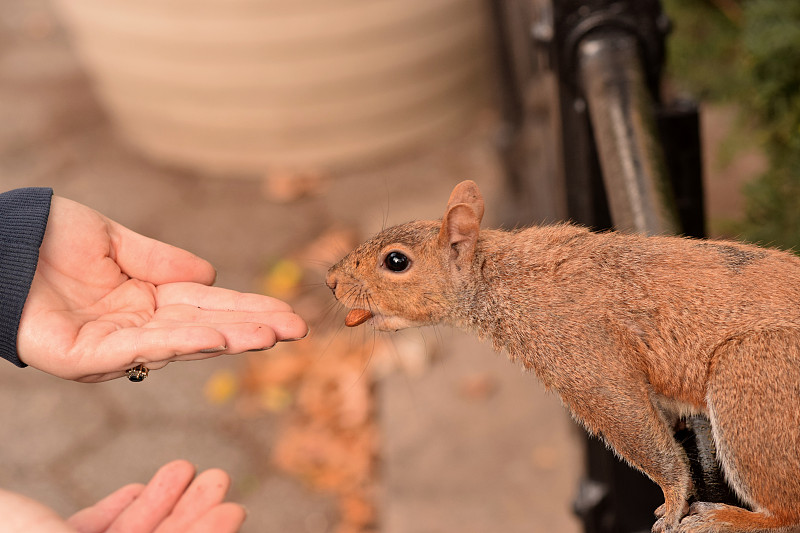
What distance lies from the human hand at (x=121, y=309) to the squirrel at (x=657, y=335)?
39 centimetres

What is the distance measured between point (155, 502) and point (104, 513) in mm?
118

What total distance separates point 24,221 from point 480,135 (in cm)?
351

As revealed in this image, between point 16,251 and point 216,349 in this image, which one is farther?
point 16,251

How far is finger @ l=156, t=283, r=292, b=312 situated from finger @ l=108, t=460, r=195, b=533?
357 millimetres

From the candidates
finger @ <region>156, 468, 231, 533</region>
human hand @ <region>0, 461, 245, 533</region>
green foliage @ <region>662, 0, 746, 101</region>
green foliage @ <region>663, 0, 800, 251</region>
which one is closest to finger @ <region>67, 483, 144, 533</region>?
human hand @ <region>0, 461, 245, 533</region>

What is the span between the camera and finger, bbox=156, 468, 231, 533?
1768 mm

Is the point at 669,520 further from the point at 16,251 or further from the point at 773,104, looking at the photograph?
the point at 773,104

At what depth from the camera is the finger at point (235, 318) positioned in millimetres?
1644

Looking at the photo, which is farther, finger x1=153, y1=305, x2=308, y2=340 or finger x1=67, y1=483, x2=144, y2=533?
finger x1=67, y1=483, x2=144, y2=533

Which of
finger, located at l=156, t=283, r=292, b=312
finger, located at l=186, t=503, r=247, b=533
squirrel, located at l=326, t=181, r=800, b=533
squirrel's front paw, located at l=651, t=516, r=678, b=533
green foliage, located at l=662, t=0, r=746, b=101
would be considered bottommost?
squirrel's front paw, located at l=651, t=516, r=678, b=533

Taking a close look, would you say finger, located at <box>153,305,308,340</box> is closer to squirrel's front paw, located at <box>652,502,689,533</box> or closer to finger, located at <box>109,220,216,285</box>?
finger, located at <box>109,220,216,285</box>

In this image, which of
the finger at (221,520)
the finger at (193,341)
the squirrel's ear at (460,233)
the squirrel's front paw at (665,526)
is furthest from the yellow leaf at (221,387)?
the squirrel's front paw at (665,526)

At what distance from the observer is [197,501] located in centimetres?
180

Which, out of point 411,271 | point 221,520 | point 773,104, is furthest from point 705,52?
point 221,520
